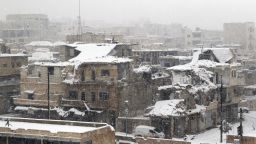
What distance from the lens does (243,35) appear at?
5704 inches

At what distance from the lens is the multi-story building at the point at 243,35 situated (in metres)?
142

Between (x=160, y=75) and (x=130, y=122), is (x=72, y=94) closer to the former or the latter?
(x=130, y=122)

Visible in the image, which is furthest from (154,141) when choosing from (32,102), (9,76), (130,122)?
(9,76)

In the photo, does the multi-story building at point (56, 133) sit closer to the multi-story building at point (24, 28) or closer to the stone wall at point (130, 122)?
the stone wall at point (130, 122)

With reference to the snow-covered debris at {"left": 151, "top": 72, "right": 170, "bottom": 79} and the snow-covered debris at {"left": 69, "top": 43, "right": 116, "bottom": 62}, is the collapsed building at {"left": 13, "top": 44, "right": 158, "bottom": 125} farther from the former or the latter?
the snow-covered debris at {"left": 151, "top": 72, "right": 170, "bottom": 79}

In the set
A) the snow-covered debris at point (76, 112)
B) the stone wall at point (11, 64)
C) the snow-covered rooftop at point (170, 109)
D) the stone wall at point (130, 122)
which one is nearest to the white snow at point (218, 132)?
the snow-covered rooftop at point (170, 109)

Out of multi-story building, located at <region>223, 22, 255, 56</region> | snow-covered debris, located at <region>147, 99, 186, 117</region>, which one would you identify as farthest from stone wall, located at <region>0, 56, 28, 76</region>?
multi-story building, located at <region>223, 22, 255, 56</region>

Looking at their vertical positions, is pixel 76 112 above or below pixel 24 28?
below

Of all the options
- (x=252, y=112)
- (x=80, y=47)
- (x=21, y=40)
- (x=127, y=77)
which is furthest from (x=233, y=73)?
(x=21, y=40)

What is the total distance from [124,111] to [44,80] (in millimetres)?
10728

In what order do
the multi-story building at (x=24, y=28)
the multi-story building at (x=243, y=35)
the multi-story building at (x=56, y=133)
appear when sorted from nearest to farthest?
1. the multi-story building at (x=56, y=133)
2. the multi-story building at (x=243, y=35)
3. the multi-story building at (x=24, y=28)

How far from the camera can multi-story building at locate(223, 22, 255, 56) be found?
142125 mm

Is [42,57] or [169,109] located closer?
[169,109]

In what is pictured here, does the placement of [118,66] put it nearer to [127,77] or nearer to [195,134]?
[127,77]
